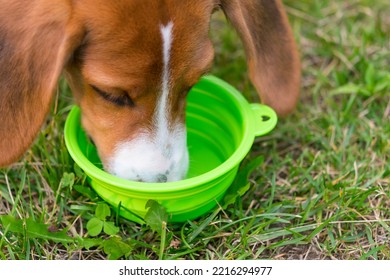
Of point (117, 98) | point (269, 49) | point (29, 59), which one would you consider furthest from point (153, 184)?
point (269, 49)

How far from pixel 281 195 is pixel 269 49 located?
759 millimetres

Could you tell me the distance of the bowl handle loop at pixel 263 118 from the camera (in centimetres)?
348

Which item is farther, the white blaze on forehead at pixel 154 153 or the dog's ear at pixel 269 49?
the dog's ear at pixel 269 49

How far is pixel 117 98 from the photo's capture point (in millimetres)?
3039

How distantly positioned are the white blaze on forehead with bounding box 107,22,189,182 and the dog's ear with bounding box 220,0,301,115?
57cm

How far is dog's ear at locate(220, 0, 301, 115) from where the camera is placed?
3348 millimetres

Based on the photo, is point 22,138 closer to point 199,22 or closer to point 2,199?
point 2,199

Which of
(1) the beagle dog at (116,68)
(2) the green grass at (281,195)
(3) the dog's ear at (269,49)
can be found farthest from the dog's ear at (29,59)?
(3) the dog's ear at (269,49)

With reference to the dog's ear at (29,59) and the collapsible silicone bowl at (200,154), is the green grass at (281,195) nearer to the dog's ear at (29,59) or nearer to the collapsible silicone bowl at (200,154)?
the collapsible silicone bowl at (200,154)

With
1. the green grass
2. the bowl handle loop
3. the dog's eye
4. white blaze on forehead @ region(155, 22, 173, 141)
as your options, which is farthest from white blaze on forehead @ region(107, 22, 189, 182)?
the bowl handle loop

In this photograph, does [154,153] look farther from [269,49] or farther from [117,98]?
[269,49]

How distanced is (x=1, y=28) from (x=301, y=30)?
244 cm

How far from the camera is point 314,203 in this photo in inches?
140

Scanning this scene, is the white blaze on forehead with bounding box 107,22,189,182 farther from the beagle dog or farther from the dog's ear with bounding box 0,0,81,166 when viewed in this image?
the dog's ear with bounding box 0,0,81,166
